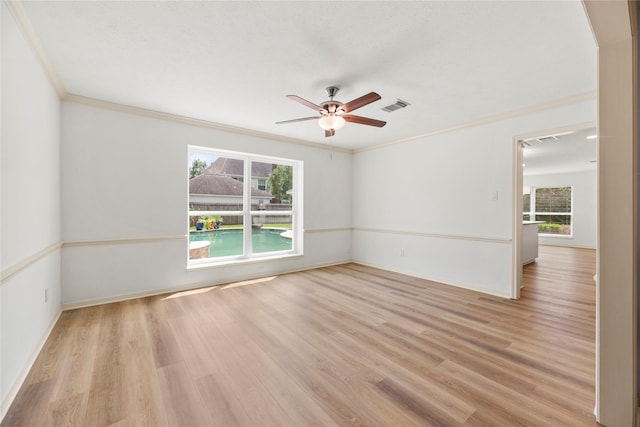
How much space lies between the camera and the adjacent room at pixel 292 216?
5.41ft

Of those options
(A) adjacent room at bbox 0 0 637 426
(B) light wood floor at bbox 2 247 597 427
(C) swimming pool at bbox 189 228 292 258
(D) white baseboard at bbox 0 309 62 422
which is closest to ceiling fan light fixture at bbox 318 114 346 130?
(A) adjacent room at bbox 0 0 637 426

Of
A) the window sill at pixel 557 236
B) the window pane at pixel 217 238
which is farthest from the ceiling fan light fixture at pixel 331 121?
the window sill at pixel 557 236

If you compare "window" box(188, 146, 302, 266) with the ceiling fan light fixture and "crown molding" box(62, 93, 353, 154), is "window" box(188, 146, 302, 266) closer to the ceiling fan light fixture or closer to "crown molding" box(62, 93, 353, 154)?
"crown molding" box(62, 93, 353, 154)

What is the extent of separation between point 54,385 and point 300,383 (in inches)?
66.6

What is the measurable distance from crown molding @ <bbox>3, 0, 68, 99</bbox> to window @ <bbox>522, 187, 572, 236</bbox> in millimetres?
12134

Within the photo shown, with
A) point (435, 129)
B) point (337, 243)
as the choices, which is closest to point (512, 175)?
point (435, 129)

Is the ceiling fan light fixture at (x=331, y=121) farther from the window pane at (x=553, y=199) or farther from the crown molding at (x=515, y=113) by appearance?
the window pane at (x=553, y=199)

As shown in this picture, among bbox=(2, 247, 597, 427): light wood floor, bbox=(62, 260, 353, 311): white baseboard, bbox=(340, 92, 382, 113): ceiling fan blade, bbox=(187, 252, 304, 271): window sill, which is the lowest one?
bbox=(2, 247, 597, 427): light wood floor

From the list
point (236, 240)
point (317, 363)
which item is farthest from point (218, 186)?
point (317, 363)

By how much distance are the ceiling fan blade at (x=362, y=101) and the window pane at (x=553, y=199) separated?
1012 cm

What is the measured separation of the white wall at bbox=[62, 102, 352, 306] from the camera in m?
3.25

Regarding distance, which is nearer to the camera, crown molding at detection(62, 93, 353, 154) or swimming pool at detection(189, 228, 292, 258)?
crown molding at detection(62, 93, 353, 154)

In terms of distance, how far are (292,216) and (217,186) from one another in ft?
5.14

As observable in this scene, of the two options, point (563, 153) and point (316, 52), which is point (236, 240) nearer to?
point (316, 52)
